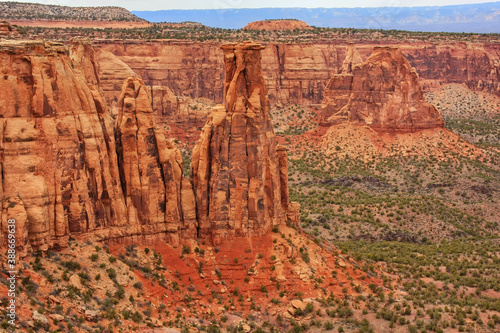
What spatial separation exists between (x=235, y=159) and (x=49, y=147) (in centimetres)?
1211

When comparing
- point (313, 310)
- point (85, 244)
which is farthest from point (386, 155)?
point (85, 244)

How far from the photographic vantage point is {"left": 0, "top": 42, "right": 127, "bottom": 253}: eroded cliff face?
36.8 meters

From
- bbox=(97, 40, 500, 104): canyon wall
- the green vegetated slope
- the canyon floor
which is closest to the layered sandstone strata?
the canyon floor

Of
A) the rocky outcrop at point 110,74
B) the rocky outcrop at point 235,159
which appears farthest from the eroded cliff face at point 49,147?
the rocky outcrop at point 110,74

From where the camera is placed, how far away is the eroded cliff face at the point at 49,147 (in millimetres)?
36812

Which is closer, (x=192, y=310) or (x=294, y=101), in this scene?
(x=192, y=310)

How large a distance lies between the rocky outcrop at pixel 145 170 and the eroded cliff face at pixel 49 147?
74.2 inches

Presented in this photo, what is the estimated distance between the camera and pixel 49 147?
3778 centimetres

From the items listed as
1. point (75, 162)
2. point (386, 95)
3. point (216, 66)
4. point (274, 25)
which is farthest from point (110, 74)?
point (274, 25)

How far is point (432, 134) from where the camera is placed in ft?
320

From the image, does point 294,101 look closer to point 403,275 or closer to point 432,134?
point 432,134

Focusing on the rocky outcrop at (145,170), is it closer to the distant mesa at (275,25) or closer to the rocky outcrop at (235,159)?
the rocky outcrop at (235,159)

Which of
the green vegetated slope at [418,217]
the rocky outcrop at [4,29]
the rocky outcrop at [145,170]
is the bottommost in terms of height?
the green vegetated slope at [418,217]

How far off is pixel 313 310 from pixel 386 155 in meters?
56.0
